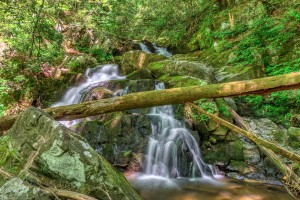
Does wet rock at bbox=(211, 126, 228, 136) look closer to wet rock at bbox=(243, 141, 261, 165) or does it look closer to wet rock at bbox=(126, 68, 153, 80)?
wet rock at bbox=(243, 141, 261, 165)

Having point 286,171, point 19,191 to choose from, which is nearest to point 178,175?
point 286,171

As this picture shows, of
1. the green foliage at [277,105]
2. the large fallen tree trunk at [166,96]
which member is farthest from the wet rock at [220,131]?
the large fallen tree trunk at [166,96]

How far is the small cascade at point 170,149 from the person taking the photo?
6.01 meters

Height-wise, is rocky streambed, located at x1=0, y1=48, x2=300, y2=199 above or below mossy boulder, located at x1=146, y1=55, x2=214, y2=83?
below

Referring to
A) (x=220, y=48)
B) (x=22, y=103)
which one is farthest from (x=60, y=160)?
(x=220, y=48)

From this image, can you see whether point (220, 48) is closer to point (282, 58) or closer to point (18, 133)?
point (282, 58)

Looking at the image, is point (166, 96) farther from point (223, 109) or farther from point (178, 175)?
point (223, 109)

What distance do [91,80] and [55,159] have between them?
8812 millimetres

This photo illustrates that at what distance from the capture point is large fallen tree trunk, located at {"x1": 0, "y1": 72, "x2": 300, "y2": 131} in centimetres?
295

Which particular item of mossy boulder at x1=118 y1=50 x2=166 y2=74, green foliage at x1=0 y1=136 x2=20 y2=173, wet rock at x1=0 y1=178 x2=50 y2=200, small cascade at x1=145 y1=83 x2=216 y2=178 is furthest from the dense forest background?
wet rock at x1=0 y1=178 x2=50 y2=200

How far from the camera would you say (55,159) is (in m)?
2.35

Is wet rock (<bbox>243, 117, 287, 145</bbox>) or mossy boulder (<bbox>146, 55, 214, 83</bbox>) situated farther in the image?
mossy boulder (<bbox>146, 55, 214, 83</bbox>)

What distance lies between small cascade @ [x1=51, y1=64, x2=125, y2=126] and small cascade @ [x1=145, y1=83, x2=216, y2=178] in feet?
11.4

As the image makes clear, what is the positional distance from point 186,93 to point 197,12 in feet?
35.4
